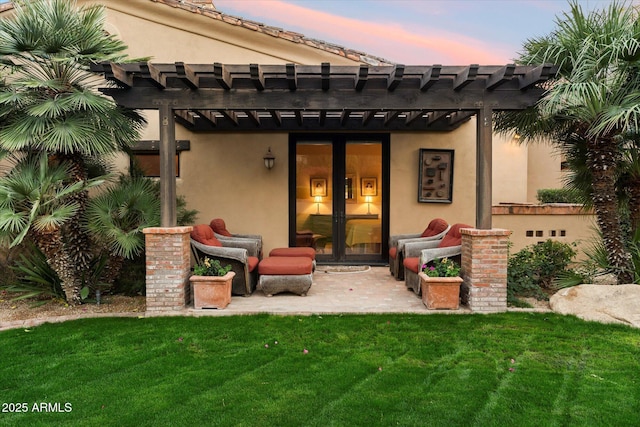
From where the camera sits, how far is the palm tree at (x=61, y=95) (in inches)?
190

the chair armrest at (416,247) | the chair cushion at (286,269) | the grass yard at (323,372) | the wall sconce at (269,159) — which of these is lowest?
the grass yard at (323,372)

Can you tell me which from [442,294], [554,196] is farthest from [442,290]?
[554,196]

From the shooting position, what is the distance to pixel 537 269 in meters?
6.05

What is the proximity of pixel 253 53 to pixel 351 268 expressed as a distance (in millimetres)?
4896

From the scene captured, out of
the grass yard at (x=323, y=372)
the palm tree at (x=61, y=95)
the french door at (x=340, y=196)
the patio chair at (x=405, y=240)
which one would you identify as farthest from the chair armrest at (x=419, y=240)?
the palm tree at (x=61, y=95)

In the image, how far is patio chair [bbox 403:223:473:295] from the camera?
556 cm

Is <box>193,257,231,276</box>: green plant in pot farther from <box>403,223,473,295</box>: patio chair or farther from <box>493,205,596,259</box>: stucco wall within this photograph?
<box>493,205,596,259</box>: stucco wall

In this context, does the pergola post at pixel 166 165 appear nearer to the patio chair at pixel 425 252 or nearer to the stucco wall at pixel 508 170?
the patio chair at pixel 425 252

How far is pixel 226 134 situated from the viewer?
27.1 ft

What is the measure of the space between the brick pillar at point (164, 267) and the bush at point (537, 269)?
4573 millimetres

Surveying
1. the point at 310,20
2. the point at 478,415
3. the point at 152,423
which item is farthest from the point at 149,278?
the point at 310,20

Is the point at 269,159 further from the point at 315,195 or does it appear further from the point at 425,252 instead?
the point at 425,252

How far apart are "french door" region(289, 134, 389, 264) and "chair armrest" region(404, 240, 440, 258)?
1.99 m

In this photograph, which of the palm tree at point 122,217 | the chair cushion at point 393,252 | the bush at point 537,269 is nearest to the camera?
the palm tree at point 122,217
